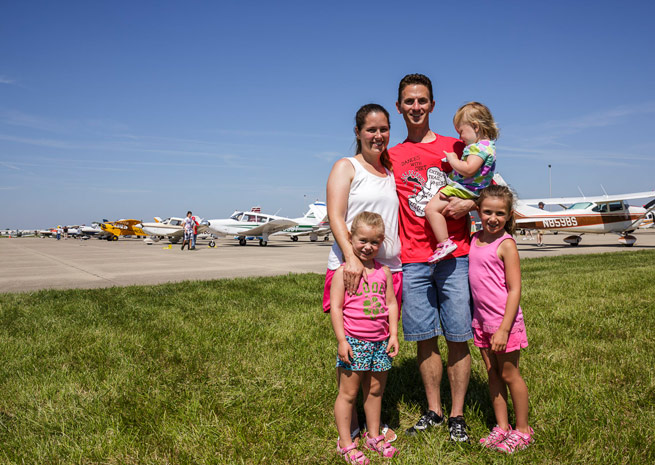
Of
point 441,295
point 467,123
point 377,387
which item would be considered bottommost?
point 377,387

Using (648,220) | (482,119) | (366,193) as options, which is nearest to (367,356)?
(366,193)

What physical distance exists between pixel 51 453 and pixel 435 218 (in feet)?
8.56

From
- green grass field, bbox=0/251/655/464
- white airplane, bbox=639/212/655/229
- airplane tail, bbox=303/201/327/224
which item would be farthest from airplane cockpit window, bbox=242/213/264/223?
white airplane, bbox=639/212/655/229

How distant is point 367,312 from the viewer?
2.26 metres

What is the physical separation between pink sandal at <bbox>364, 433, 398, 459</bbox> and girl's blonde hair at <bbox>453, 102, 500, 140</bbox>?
193 centimetres

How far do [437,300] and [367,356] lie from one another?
71 centimetres

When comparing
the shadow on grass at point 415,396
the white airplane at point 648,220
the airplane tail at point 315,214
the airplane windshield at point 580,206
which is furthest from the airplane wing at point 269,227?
the white airplane at point 648,220

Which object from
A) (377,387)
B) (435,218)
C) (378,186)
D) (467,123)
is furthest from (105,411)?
(467,123)

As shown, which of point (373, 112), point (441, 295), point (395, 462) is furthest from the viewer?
point (441, 295)

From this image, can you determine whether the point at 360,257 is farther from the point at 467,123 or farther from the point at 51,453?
the point at 51,453

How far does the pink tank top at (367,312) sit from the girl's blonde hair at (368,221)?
0.89ft

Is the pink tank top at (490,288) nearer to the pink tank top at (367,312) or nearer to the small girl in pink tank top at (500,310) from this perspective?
the small girl in pink tank top at (500,310)

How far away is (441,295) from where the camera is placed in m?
2.62

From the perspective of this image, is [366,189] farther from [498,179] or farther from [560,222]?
[560,222]
